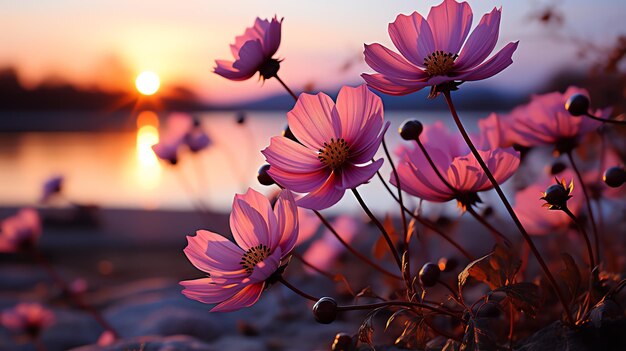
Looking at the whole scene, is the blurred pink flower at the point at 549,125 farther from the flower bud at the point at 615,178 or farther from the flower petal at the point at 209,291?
the flower petal at the point at 209,291

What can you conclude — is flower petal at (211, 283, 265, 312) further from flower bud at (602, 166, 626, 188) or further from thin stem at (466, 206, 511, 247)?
flower bud at (602, 166, 626, 188)

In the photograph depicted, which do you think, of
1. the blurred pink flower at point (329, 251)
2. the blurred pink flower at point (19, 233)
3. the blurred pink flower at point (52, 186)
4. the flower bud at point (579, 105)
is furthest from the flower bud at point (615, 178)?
the blurred pink flower at point (52, 186)

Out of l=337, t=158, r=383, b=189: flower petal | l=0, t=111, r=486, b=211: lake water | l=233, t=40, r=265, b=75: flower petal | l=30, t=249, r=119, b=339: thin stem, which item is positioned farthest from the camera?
l=0, t=111, r=486, b=211: lake water

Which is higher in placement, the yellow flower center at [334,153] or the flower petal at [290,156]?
the flower petal at [290,156]

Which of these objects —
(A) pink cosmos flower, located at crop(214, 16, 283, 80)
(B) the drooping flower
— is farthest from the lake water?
(A) pink cosmos flower, located at crop(214, 16, 283, 80)

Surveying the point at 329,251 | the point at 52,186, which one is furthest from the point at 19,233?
the point at 329,251

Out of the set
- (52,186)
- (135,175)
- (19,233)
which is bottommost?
(19,233)

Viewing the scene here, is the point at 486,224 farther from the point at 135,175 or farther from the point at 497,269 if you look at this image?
the point at 135,175
